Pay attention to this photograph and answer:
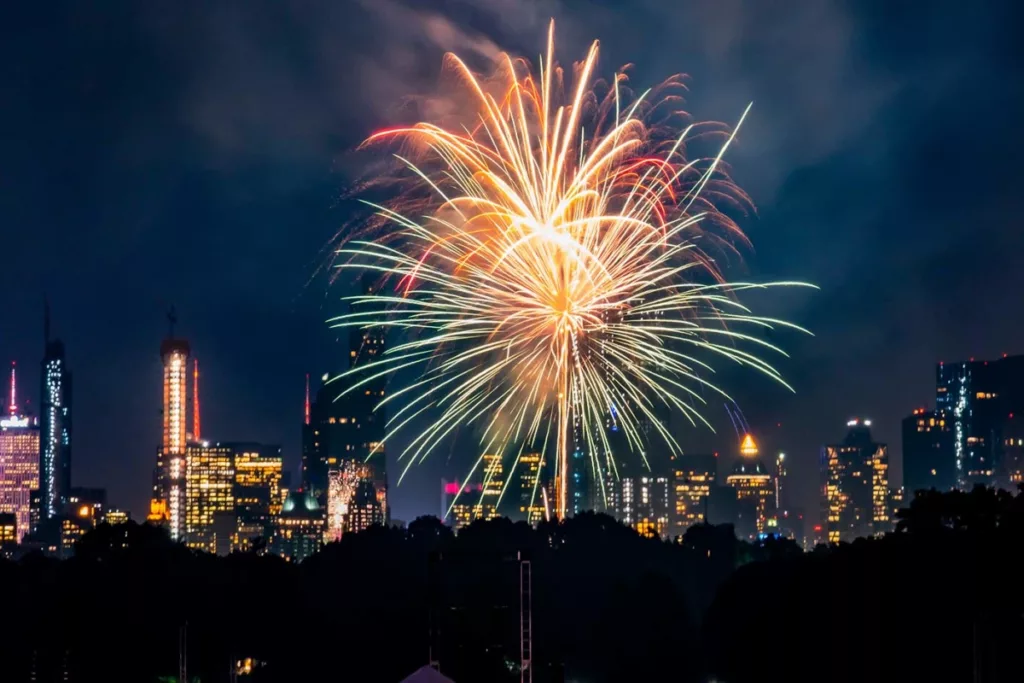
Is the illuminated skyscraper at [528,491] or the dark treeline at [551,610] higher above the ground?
the illuminated skyscraper at [528,491]

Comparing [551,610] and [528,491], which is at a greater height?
[528,491]

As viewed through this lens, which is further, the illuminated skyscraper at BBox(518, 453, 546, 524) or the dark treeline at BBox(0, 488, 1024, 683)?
the illuminated skyscraper at BBox(518, 453, 546, 524)

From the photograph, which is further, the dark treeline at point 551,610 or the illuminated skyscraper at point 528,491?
the illuminated skyscraper at point 528,491

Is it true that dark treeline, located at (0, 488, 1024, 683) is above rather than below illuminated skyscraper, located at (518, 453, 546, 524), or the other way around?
below

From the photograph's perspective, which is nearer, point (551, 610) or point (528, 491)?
point (551, 610)

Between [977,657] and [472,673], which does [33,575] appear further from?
[977,657]

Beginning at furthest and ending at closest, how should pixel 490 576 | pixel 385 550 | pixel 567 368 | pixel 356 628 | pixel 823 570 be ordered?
1. pixel 385 550
2. pixel 490 576
3. pixel 356 628
4. pixel 823 570
5. pixel 567 368

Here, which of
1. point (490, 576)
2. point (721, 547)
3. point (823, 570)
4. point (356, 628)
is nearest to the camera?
point (823, 570)

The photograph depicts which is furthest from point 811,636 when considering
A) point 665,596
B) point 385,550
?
point 385,550
